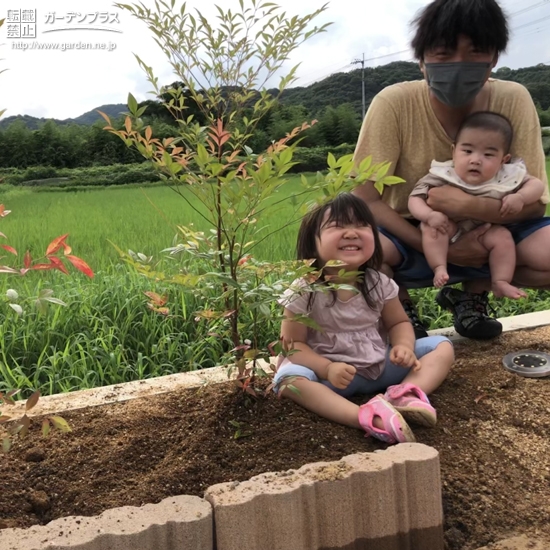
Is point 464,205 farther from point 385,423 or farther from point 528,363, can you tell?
point 385,423

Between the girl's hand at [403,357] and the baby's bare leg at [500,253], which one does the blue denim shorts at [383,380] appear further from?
the baby's bare leg at [500,253]

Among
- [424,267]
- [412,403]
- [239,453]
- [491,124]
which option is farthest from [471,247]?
[239,453]

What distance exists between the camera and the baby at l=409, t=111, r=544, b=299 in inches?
95.2

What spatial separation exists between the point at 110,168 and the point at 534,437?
8.37 metres

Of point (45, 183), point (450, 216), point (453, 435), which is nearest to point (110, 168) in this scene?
point (45, 183)

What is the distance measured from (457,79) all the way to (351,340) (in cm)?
120

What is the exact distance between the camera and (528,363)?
2.26m

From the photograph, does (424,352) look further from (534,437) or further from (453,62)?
(453,62)

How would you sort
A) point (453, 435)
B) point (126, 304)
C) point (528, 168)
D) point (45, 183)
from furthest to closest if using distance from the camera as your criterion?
point (45, 183)
point (126, 304)
point (528, 168)
point (453, 435)

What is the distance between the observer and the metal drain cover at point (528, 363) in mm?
2184

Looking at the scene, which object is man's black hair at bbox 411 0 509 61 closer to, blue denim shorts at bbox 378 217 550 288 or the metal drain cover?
blue denim shorts at bbox 378 217 550 288

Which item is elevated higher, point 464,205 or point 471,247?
point 464,205

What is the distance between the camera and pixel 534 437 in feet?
5.86

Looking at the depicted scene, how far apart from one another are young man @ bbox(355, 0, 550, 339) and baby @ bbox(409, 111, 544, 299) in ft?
0.16
